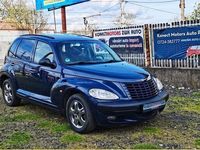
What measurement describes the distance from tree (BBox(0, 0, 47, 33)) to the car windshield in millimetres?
42995

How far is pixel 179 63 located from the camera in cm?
1230

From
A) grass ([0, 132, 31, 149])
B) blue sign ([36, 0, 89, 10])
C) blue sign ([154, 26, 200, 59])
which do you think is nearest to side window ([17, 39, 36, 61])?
grass ([0, 132, 31, 149])

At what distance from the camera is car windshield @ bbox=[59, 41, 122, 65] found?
289 inches

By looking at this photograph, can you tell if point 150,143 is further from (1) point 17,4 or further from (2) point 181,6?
(1) point 17,4

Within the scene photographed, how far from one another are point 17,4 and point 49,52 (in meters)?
46.3

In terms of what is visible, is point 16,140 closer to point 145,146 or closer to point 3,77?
point 145,146

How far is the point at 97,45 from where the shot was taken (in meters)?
8.12

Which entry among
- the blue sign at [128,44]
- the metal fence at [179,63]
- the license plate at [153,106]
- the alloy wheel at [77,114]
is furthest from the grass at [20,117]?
the blue sign at [128,44]

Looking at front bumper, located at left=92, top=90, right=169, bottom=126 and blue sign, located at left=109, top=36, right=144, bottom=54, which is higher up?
blue sign, located at left=109, top=36, right=144, bottom=54

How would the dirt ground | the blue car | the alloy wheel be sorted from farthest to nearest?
the alloy wheel, the blue car, the dirt ground

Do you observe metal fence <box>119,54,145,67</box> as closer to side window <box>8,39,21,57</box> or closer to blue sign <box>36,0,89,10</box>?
blue sign <box>36,0,89,10</box>

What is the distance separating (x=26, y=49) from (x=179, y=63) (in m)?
5.77

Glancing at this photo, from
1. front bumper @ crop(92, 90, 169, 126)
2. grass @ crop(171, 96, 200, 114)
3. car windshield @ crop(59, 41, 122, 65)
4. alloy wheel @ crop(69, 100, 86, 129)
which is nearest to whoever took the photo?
front bumper @ crop(92, 90, 169, 126)

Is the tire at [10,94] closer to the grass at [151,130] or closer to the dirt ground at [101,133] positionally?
the dirt ground at [101,133]
